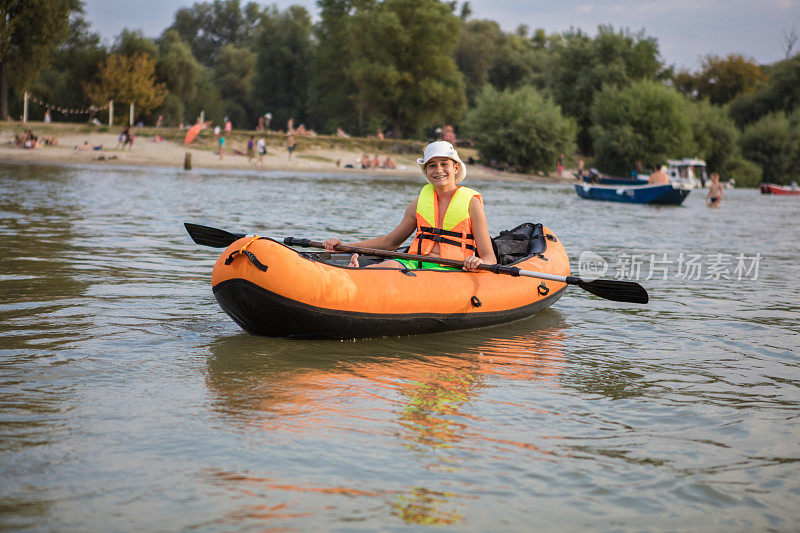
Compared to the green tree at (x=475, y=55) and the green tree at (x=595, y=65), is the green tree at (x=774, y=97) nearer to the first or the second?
the green tree at (x=595, y=65)

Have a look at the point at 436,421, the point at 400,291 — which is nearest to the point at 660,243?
the point at 400,291

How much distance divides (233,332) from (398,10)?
4956 cm

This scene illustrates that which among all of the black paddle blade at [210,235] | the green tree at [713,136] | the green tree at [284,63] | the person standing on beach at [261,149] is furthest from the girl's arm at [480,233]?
the green tree at [284,63]

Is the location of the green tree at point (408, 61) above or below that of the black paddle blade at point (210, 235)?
above

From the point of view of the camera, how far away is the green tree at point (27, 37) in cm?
3753

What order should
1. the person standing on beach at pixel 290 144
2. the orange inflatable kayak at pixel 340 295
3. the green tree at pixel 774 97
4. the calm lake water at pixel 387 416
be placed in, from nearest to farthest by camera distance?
the calm lake water at pixel 387 416, the orange inflatable kayak at pixel 340 295, the person standing on beach at pixel 290 144, the green tree at pixel 774 97

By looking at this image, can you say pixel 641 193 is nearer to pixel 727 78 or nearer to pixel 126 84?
pixel 126 84

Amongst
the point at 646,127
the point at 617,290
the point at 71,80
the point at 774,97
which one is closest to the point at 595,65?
the point at 646,127

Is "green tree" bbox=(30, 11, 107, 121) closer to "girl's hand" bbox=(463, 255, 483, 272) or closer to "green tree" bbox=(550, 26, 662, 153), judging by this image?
"green tree" bbox=(550, 26, 662, 153)

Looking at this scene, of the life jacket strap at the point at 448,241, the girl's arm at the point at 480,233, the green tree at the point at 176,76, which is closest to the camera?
the girl's arm at the point at 480,233

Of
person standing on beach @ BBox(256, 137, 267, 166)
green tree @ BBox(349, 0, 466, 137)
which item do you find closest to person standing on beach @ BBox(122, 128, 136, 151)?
person standing on beach @ BBox(256, 137, 267, 166)

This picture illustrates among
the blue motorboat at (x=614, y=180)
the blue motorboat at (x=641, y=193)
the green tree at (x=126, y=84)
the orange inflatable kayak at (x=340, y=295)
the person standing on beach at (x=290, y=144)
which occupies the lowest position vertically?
the orange inflatable kayak at (x=340, y=295)

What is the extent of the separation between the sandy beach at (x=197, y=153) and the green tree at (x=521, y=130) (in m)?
1.07

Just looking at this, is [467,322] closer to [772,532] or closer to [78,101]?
[772,532]
